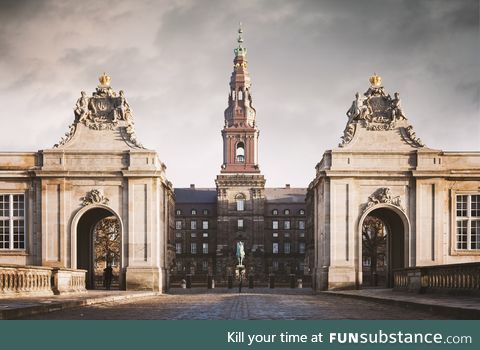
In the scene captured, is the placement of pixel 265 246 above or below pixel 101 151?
below

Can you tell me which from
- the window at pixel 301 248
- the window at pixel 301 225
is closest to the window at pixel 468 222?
the window at pixel 301 225

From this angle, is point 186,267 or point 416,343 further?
point 186,267

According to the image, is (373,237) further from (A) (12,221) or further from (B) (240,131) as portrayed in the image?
(B) (240,131)

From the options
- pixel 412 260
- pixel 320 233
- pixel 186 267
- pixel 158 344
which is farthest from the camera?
pixel 186 267

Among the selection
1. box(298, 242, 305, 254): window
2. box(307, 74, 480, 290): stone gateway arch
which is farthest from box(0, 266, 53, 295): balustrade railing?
box(298, 242, 305, 254): window

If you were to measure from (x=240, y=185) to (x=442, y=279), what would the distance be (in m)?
105

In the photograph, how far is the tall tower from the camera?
13138 cm

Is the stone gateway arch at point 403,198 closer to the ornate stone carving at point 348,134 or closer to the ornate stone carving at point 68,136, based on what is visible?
the ornate stone carving at point 348,134

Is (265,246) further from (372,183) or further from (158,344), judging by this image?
(158,344)

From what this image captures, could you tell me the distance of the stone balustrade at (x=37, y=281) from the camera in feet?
80.1

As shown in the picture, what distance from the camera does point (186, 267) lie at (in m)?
137

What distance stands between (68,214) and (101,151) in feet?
13.0

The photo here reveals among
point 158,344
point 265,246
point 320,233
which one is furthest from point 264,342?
point 265,246

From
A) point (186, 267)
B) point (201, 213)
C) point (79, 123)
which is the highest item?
point (79, 123)
